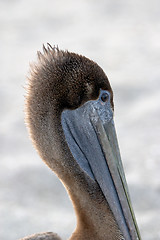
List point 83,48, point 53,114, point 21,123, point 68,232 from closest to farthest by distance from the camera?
point 53,114, point 68,232, point 21,123, point 83,48

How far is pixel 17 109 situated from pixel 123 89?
56.3 inches

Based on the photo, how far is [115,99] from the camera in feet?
29.8

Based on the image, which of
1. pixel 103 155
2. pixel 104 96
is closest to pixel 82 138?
pixel 103 155

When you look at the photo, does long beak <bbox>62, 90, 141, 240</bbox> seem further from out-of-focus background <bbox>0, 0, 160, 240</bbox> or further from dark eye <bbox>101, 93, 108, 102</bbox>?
out-of-focus background <bbox>0, 0, 160, 240</bbox>

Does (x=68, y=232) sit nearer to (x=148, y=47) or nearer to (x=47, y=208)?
(x=47, y=208)

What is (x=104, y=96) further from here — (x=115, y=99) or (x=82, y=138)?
(x=115, y=99)

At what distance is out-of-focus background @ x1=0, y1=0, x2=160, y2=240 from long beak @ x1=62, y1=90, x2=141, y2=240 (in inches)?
94.7

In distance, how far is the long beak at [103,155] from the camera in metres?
4.71

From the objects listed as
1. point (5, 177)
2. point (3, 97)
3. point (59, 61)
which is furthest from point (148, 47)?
point (59, 61)

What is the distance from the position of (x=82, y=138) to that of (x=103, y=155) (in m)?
0.18

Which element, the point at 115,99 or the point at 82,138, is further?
the point at 115,99

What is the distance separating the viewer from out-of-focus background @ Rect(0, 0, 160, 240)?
752 centimetres

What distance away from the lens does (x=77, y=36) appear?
34.6ft

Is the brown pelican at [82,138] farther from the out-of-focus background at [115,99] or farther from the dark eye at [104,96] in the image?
the out-of-focus background at [115,99]
